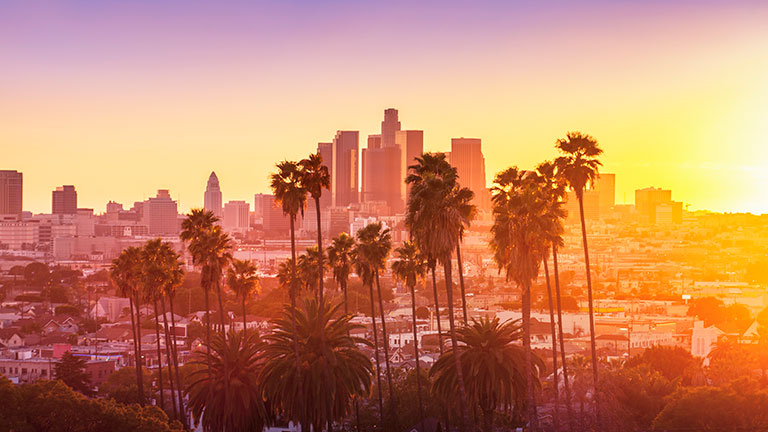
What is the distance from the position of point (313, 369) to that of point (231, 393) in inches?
188

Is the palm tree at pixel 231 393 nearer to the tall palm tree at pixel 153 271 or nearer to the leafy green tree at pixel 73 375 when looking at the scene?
the tall palm tree at pixel 153 271

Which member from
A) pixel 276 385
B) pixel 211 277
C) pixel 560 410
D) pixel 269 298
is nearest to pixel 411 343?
pixel 269 298

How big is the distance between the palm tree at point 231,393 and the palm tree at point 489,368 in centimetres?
934

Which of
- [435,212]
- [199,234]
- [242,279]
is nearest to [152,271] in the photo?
[199,234]

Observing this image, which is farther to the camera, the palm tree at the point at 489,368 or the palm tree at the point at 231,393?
the palm tree at the point at 231,393

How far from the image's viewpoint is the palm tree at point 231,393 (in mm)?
43031

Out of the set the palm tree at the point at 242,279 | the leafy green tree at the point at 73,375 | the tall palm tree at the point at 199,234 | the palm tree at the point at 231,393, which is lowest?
the leafy green tree at the point at 73,375

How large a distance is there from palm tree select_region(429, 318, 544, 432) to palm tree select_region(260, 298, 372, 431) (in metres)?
4.24

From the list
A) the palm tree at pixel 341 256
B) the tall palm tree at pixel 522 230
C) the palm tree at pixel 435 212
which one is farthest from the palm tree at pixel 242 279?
the palm tree at pixel 435 212

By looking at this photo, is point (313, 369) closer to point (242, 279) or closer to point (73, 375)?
point (242, 279)

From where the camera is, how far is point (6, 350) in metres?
106

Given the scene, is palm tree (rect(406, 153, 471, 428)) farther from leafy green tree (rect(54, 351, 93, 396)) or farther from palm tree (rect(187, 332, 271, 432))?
leafy green tree (rect(54, 351, 93, 396))

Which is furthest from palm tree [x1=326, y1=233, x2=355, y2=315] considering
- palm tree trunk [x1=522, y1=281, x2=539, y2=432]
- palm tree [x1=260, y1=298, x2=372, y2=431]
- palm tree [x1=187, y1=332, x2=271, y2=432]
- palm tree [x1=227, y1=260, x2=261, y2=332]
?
palm tree trunk [x1=522, y1=281, x2=539, y2=432]

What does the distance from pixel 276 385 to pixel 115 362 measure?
60753 millimetres
